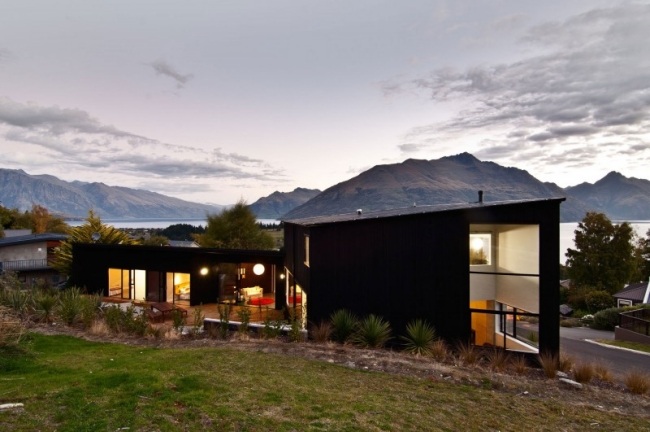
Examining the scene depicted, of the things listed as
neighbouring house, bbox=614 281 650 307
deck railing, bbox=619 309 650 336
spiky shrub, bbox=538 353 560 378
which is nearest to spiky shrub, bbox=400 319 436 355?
spiky shrub, bbox=538 353 560 378

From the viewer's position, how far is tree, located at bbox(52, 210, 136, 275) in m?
23.4

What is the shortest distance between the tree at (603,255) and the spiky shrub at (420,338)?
36076 millimetres

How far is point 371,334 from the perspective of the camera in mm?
10508

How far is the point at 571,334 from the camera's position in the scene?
2448cm

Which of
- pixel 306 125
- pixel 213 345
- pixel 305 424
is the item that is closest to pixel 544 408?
pixel 305 424

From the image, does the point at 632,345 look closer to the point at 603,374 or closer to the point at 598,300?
the point at 603,374

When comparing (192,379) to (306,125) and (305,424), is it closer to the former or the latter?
(305,424)

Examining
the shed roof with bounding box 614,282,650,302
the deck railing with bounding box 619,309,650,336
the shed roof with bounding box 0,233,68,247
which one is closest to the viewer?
the deck railing with bounding box 619,309,650,336

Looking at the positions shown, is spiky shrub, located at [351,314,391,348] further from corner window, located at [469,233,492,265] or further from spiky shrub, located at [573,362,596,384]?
spiky shrub, located at [573,362,596,384]

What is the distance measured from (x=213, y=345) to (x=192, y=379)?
365cm

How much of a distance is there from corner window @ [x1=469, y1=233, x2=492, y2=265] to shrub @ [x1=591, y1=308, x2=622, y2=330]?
927 inches

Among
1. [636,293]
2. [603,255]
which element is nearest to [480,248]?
[636,293]

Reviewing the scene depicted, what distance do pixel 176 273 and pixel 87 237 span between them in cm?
956

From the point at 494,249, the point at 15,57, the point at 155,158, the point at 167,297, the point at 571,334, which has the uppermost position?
the point at 155,158
